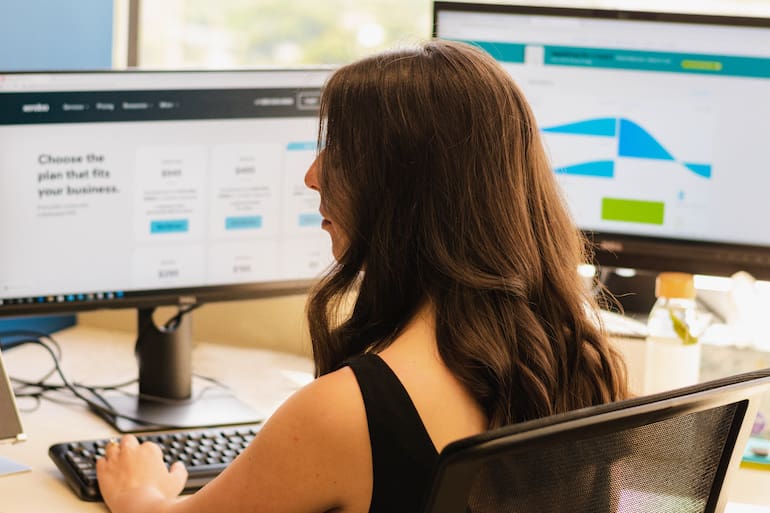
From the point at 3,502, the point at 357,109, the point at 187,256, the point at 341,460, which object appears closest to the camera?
the point at 341,460

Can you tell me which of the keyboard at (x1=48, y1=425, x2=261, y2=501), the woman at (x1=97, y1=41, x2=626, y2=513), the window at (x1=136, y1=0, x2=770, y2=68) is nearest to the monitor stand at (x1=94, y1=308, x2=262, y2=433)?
the keyboard at (x1=48, y1=425, x2=261, y2=501)

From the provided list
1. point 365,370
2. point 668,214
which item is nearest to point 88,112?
point 365,370

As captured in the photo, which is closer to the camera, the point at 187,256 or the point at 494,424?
the point at 494,424

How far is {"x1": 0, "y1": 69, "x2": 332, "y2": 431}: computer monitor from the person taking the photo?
1.40 meters

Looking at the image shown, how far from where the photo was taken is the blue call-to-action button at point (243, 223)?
5.00 ft

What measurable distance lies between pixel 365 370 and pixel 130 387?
0.77 m

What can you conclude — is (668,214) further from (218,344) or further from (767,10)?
(218,344)

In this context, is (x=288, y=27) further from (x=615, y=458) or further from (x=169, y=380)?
(x=615, y=458)

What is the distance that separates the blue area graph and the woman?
0.48m

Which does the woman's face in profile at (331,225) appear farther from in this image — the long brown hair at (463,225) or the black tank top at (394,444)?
the black tank top at (394,444)

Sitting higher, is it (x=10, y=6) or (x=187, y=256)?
(x=10, y=6)

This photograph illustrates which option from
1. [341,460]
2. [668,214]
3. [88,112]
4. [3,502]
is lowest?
[3,502]

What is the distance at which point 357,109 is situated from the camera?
1.02 m

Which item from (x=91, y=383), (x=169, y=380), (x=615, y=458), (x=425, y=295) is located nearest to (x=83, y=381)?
(x=91, y=383)
